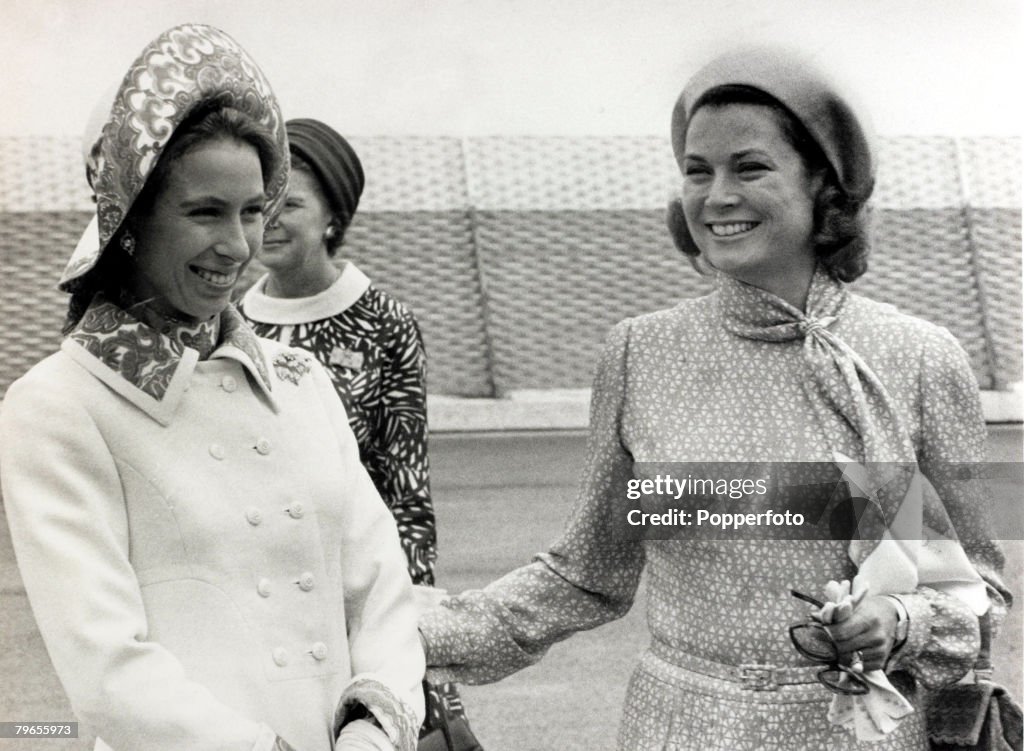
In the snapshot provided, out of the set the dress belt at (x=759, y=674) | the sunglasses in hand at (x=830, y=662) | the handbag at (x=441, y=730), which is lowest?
the handbag at (x=441, y=730)

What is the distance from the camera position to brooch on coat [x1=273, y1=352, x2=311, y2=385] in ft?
5.45

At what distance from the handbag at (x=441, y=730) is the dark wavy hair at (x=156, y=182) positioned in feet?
4.29

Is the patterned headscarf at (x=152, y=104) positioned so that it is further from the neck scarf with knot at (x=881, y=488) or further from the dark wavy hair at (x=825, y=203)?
the neck scarf with knot at (x=881, y=488)

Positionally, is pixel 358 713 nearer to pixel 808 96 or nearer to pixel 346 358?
pixel 808 96

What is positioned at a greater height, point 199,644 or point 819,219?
point 819,219

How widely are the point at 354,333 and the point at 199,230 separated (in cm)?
140

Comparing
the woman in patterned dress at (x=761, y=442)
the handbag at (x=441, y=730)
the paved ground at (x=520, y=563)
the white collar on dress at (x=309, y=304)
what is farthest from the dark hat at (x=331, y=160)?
the woman in patterned dress at (x=761, y=442)

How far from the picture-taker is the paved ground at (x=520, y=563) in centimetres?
359

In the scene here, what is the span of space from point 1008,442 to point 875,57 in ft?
2.40

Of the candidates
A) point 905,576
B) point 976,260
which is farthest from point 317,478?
point 976,260

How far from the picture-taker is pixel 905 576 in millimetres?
1855

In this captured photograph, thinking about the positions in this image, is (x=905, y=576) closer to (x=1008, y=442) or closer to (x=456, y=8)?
(x=1008, y=442)

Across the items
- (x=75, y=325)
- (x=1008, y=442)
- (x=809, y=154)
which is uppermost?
(x=809, y=154)

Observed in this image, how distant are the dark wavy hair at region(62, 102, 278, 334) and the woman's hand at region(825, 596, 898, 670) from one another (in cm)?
87
